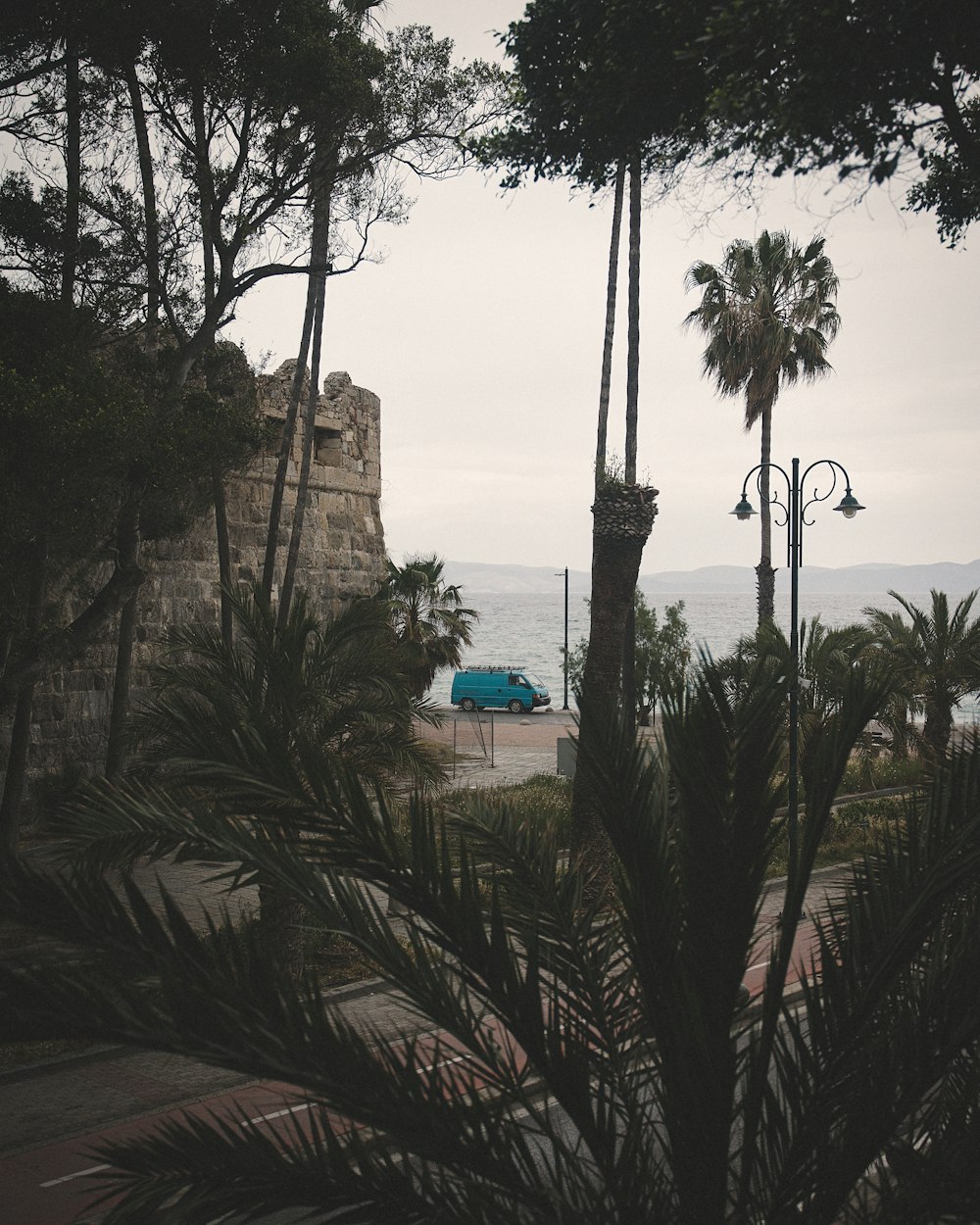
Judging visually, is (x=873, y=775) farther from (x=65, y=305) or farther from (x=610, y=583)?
(x=65, y=305)

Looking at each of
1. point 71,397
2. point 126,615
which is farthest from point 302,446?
point 71,397

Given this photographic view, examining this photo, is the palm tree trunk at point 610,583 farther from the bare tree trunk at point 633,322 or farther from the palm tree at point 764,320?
the palm tree at point 764,320

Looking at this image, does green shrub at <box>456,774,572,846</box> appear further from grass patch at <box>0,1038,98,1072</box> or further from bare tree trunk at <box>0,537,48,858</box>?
grass patch at <box>0,1038,98,1072</box>

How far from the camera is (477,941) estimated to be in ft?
11.7

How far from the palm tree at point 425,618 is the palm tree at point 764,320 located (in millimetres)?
7880

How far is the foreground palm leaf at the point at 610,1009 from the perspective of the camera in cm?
317

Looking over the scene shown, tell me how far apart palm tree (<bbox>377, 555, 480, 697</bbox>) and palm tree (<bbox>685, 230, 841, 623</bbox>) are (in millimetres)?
7880

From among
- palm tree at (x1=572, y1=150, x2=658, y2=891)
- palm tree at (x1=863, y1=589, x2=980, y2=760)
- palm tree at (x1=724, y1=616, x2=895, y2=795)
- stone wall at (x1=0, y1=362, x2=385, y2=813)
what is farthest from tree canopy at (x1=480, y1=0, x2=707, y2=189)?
palm tree at (x1=863, y1=589, x2=980, y2=760)

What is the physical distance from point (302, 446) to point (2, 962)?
16.9m

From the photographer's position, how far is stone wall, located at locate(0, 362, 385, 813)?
1591 centimetres

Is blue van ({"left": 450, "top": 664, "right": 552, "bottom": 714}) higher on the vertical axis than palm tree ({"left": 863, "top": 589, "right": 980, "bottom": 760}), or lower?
lower

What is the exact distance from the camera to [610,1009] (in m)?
3.88

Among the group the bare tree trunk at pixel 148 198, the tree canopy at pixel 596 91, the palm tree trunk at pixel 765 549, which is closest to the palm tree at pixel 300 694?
the tree canopy at pixel 596 91

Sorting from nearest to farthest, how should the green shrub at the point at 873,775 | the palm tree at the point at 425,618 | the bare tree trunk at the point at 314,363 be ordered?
the bare tree trunk at the point at 314,363 < the green shrub at the point at 873,775 < the palm tree at the point at 425,618
